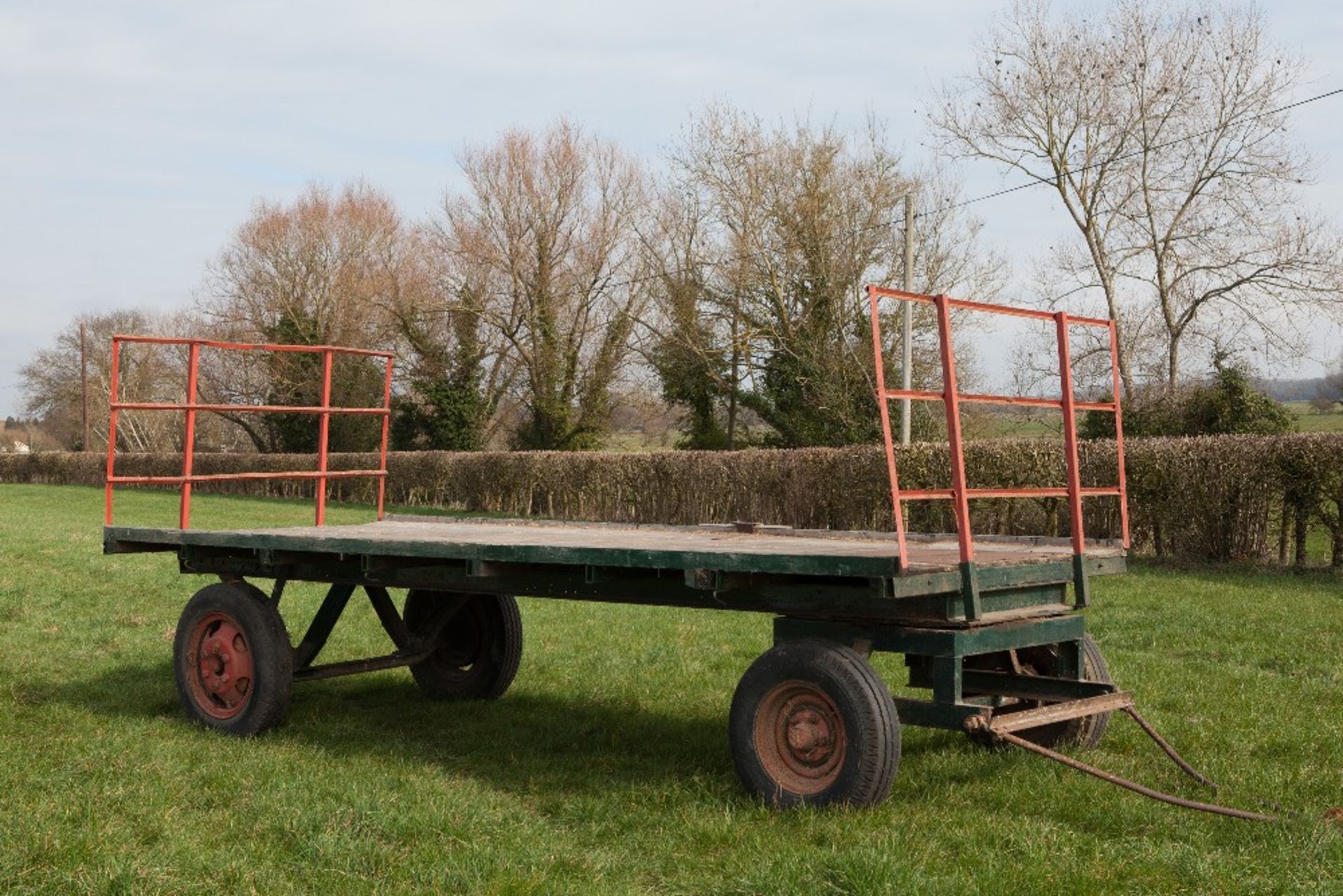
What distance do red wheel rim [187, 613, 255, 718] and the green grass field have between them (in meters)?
0.26

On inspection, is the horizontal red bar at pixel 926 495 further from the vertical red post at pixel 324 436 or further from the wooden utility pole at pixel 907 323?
the wooden utility pole at pixel 907 323

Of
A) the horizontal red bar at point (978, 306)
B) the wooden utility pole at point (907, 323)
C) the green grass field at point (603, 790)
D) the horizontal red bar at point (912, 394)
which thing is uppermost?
the wooden utility pole at point (907, 323)

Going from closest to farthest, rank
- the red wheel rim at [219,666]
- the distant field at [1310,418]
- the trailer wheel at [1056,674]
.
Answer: the trailer wheel at [1056,674], the red wheel rim at [219,666], the distant field at [1310,418]

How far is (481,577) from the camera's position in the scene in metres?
6.56

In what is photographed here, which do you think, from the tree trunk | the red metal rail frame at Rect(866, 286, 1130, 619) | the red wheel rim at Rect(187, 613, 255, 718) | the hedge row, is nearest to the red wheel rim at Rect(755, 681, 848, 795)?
the red metal rail frame at Rect(866, 286, 1130, 619)

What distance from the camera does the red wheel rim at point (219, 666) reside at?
24.5ft

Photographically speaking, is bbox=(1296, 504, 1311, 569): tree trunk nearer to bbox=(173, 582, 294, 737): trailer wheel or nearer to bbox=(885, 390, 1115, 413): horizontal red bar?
bbox=(885, 390, 1115, 413): horizontal red bar

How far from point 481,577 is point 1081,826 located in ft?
9.92

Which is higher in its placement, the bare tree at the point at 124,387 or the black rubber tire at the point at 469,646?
the bare tree at the point at 124,387

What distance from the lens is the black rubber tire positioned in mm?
8414

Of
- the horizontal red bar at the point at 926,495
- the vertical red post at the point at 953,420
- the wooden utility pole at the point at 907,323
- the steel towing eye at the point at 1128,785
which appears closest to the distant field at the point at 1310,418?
the wooden utility pole at the point at 907,323

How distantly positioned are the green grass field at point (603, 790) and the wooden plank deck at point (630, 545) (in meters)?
1.02

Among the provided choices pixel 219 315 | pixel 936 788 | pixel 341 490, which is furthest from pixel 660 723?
pixel 219 315

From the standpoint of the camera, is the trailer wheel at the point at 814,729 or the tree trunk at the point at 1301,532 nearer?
the trailer wheel at the point at 814,729
